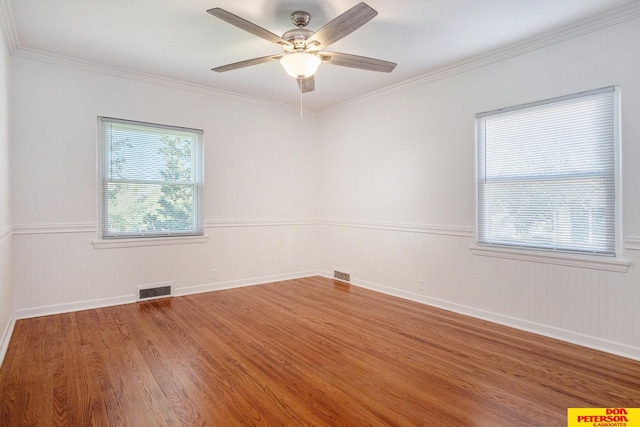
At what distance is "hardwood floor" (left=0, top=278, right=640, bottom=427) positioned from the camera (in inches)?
78.2

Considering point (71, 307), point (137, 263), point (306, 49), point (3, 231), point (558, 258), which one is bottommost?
point (71, 307)

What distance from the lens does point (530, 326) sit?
3.28 m

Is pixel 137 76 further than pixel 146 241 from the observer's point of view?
No

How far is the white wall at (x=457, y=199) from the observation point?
9.16 feet

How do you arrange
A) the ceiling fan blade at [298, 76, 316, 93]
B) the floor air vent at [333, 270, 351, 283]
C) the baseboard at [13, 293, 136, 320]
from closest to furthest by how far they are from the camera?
the ceiling fan blade at [298, 76, 316, 93] < the baseboard at [13, 293, 136, 320] < the floor air vent at [333, 270, 351, 283]

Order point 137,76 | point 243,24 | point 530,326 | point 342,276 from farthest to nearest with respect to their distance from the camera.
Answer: point 342,276, point 137,76, point 530,326, point 243,24

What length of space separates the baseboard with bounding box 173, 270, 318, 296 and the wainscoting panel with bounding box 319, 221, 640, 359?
0.79 meters

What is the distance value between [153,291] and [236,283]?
1099 millimetres

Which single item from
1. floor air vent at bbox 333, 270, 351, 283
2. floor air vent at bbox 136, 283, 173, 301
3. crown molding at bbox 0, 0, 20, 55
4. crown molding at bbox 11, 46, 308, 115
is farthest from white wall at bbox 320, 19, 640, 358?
crown molding at bbox 0, 0, 20, 55

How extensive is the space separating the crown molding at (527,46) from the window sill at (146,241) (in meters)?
3.15

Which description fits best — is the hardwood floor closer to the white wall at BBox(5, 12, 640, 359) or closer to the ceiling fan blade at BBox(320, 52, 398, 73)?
the white wall at BBox(5, 12, 640, 359)

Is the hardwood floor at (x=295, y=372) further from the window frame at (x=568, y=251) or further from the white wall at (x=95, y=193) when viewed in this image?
the window frame at (x=568, y=251)

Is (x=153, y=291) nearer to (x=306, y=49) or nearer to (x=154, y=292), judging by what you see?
(x=154, y=292)

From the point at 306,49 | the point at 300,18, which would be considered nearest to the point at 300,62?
the point at 306,49
